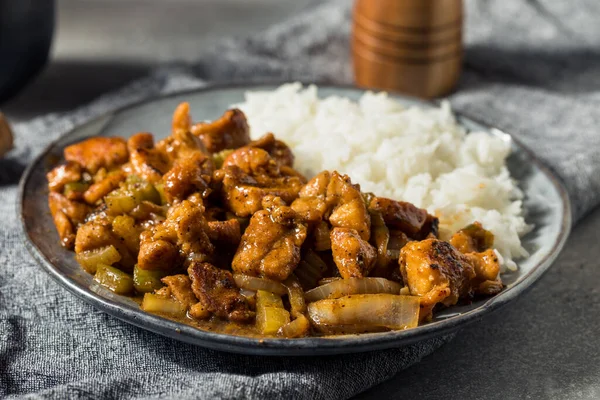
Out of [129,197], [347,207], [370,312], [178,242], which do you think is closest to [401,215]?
[347,207]

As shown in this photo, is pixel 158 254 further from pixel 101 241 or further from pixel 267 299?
pixel 267 299

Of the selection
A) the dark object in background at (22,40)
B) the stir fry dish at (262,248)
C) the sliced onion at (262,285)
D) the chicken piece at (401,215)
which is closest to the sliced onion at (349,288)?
the stir fry dish at (262,248)

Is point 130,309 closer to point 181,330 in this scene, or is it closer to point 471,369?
point 181,330

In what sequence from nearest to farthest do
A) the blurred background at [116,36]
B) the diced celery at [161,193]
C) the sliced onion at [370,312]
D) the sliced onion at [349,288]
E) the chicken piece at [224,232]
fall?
1. the sliced onion at [370,312]
2. the sliced onion at [349,288]
3. the chicken piece at [224,232]
4. the diced celery at [161,193]
5. the blurred background at [116,36]

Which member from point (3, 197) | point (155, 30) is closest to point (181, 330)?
point (3, 197)

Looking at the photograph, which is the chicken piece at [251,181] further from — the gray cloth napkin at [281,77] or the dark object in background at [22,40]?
the dark object in background at [22,40]
